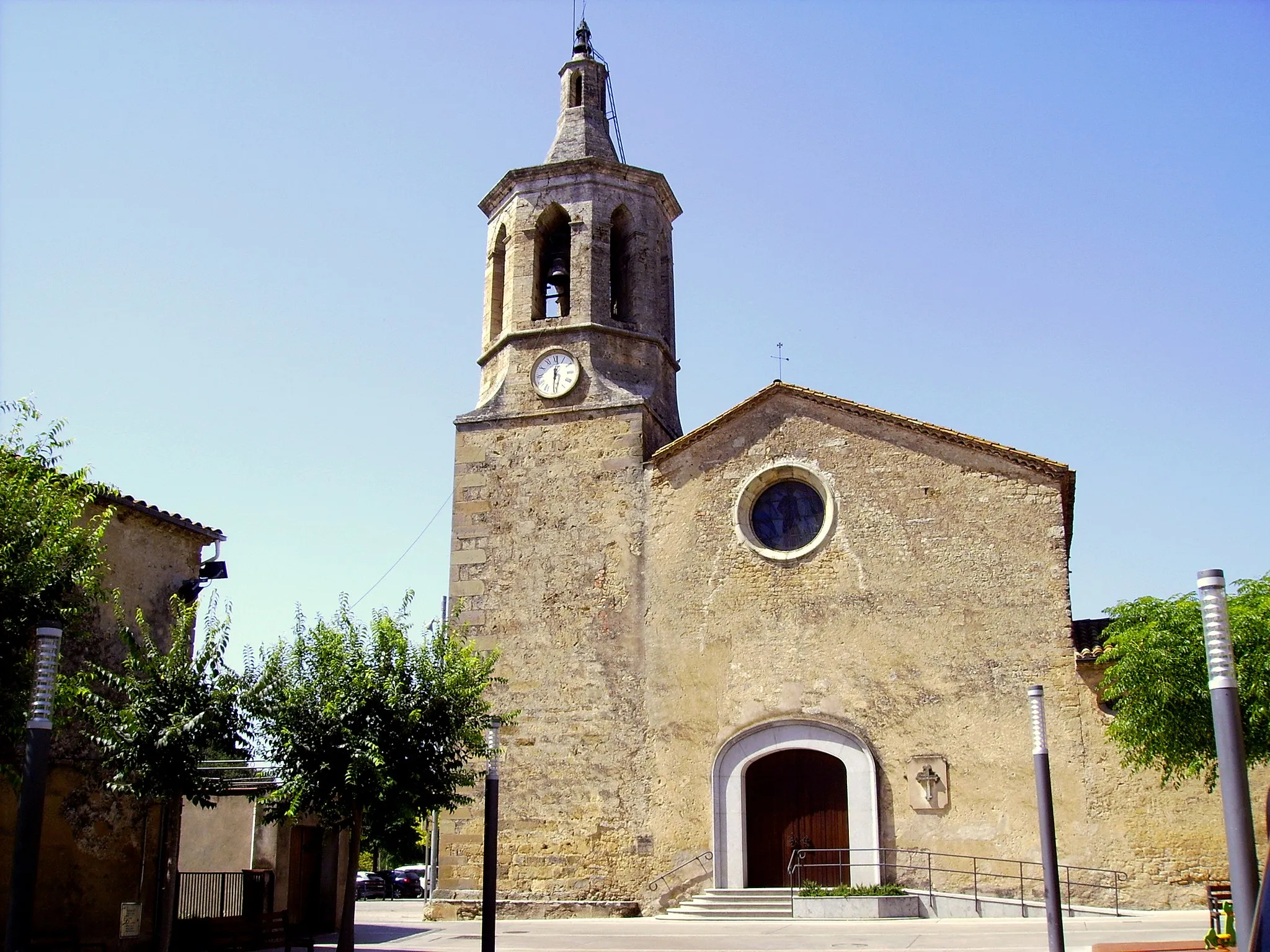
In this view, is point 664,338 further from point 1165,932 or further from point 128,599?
point 1165,932

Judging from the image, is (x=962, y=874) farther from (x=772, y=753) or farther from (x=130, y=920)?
(x=130, y=920)

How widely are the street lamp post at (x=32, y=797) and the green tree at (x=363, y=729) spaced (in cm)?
475

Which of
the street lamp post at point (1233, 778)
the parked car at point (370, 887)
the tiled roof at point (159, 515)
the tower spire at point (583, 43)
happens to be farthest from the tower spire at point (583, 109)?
the parked car at point (370, 887)

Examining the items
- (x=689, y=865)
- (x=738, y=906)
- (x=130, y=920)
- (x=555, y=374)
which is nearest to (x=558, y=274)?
(x=555, y=374)

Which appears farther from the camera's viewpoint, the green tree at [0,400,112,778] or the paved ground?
the paved ground

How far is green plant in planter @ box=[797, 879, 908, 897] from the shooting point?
17.0m

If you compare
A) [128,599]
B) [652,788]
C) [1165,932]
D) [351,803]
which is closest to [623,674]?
[652,788]

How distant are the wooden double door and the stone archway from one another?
0.18 m

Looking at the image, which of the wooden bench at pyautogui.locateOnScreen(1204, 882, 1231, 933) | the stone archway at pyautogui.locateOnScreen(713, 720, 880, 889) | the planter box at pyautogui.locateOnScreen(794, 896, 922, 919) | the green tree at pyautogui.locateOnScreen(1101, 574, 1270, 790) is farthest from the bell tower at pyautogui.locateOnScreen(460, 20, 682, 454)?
the wooden bench at pyautogui.locateOnScreen(1204, 882, 1231, 933)

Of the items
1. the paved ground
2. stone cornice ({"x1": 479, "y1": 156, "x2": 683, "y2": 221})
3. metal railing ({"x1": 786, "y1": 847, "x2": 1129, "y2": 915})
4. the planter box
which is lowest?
the paved ground

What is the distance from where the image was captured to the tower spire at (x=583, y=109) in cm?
2372

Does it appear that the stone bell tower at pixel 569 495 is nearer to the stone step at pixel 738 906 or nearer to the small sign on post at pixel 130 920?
the stone step at pixel 738 906

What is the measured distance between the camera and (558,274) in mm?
23000

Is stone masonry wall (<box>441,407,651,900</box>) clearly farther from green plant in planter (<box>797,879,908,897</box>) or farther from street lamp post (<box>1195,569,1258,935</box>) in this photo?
street lamp post (<box>1195,569,1258,935</box>)
